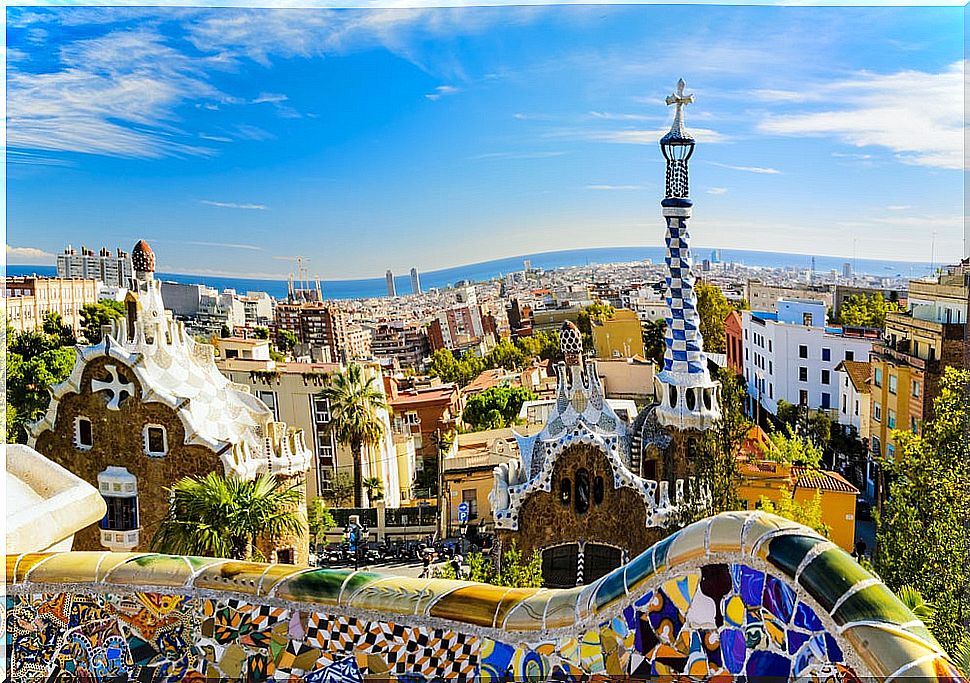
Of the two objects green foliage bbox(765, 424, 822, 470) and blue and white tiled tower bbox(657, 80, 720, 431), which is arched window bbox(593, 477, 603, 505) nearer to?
blue and white tiled tower bbox(657, 80, 720, 431)

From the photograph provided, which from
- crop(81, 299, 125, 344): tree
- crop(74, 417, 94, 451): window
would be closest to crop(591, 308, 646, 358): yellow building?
crop(81, 299, 125, 344): tree

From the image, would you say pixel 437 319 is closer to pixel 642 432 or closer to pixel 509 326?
pixel 509 326

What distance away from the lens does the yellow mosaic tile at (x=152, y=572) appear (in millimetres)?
1003

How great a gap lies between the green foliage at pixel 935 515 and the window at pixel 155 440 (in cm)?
317

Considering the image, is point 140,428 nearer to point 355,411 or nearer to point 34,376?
point 355,411

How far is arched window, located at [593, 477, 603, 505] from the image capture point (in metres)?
3.37

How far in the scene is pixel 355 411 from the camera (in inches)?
269

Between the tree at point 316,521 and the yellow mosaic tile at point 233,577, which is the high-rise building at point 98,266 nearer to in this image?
the tree at point 316,521

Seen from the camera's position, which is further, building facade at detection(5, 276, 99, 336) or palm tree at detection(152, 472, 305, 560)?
building facade at detection(5, 276, 99, 336)

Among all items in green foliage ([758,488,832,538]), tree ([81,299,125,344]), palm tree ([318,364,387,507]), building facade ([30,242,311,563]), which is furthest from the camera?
tree ([81,299,125,344])

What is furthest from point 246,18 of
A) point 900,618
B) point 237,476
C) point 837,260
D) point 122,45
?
point 900,618

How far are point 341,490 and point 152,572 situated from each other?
6306 millimetres

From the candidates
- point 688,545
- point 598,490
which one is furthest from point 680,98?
point 688,545

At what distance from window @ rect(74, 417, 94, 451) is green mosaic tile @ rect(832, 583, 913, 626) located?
4.26 metres
